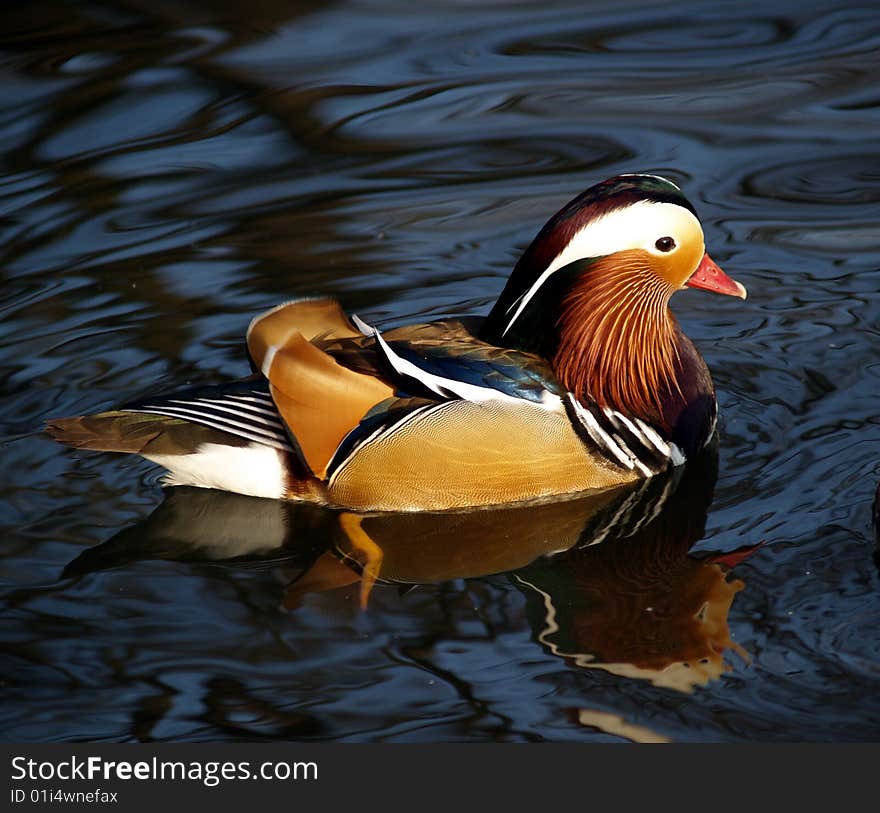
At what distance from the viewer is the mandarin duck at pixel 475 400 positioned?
5.29 metres

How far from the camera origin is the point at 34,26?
9.65 meters

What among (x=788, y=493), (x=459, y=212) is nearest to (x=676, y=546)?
(x=788, y=493)

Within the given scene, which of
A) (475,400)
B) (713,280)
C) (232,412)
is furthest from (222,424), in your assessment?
(713,280)

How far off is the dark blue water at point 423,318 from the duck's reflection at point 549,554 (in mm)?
14

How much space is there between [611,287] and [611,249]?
19 cm

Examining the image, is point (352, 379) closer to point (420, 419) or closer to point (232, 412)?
point (420, 419)

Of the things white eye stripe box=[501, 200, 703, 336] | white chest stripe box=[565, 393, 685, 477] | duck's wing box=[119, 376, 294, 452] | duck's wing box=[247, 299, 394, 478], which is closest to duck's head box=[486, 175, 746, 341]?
white eye stripe box=[501, 200, 703, 336]

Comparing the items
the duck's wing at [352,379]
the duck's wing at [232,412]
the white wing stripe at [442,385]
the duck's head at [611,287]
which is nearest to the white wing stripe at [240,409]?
the duck's wing at [232,412]

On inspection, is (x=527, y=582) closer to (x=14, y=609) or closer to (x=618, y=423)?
(x=618, y=423)

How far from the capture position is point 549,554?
16.9 feet

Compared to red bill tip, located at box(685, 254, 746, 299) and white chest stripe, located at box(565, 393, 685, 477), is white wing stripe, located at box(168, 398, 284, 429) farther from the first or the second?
red bill tip, located at box(685, 254, 746, 299)

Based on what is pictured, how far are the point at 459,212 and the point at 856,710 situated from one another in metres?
4.05

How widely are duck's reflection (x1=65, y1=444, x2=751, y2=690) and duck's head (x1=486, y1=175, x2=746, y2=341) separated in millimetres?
677

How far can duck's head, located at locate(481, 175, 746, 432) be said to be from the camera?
544 centimetres
